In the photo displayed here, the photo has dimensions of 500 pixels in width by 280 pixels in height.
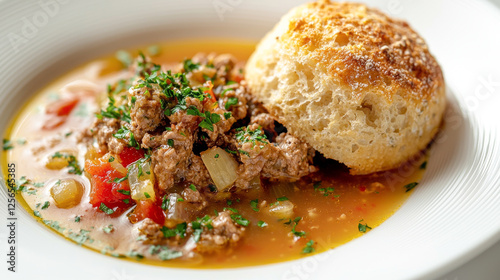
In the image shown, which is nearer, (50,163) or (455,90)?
(50,163)

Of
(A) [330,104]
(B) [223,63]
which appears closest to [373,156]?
(A) [330,104]

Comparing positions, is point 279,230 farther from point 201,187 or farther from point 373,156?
point 373,156

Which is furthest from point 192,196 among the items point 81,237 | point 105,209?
point 81,237

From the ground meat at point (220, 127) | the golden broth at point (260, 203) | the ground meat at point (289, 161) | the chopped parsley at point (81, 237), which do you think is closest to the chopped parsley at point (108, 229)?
the golden broth at point (260, 203)

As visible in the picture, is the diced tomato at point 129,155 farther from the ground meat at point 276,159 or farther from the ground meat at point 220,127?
the ground meat at point 276,159

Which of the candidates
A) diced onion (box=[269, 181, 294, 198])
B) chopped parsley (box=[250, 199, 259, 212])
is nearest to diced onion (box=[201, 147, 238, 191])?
chopped parsley (box=[250, 199, 259, 212])

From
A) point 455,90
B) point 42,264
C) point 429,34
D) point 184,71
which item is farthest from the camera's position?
point 429,34

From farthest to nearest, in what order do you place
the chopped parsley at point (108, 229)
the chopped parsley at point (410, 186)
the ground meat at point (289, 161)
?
the chopped parsley at point (410, 186) < the ground meat at point (289, 161) < the chopped parsley at point (108, 229)
